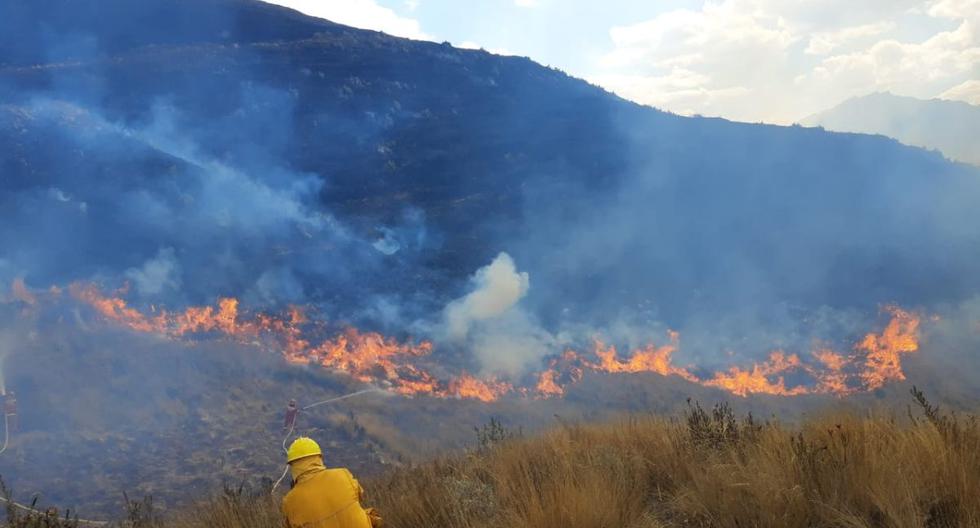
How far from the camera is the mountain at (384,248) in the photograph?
13.9 meters

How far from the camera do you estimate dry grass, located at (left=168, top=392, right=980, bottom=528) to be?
343cm

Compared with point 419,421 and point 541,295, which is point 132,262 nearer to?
point 419,421

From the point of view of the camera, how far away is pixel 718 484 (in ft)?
12.8

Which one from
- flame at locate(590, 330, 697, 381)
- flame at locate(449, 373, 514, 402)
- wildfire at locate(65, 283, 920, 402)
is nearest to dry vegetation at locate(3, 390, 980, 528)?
flame at locate(449, 373, 514, 402)

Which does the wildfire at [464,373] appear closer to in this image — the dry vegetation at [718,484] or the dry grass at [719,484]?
the dry vegetation at [718,484]

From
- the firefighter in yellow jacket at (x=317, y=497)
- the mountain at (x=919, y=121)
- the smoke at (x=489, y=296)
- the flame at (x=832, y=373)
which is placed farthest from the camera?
the mountain at (x=919, y=121)

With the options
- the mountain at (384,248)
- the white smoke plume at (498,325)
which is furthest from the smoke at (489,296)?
the mountain at (384,248)

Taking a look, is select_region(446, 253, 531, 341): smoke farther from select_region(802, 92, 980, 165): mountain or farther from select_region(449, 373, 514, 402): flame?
select_region(802, 92, 980, 165): mountain

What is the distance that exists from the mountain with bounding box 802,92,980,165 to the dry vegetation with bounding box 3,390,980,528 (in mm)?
96798

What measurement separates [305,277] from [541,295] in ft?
29.8

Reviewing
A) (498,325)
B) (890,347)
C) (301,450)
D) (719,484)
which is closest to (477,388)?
(498,325)

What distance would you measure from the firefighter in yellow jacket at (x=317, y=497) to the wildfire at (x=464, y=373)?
1262 centimetres

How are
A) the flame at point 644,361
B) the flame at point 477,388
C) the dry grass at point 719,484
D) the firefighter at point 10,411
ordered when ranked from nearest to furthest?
the dry grass at point 719,484
the firefighter at point 10,411
the flame at point 477,388
the flame at point 644,361

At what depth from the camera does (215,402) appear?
1347cm
